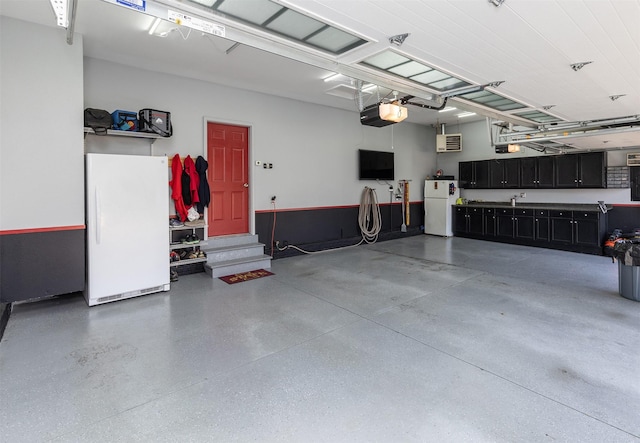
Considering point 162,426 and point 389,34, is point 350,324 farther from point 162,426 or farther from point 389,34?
point 389,34

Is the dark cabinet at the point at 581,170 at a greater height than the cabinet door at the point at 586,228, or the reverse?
the dark cabinet at the point at 581,170

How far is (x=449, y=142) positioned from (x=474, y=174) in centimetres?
112

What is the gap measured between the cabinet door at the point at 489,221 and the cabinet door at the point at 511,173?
806mm

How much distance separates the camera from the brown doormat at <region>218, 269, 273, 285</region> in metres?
4.92

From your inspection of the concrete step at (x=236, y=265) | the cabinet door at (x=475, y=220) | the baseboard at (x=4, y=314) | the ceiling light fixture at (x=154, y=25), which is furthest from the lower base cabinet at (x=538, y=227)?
the baseboard at (x=4, y=314)

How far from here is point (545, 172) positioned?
7.70m

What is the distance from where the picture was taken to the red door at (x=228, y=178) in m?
5.64

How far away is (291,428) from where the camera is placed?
Result: 188cm

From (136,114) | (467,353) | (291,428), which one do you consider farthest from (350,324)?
(136,114)

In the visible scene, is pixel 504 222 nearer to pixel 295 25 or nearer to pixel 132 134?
pixel 295 25

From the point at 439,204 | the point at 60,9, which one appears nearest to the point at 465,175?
the point at 439,204

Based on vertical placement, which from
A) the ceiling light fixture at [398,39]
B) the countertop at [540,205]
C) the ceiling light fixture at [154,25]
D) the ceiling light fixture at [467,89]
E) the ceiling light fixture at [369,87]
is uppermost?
the ceiling light fixture at [369,87]

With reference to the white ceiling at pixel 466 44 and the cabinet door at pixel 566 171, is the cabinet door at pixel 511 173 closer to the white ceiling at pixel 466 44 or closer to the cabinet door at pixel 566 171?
the cabinet door at pixel 566 171

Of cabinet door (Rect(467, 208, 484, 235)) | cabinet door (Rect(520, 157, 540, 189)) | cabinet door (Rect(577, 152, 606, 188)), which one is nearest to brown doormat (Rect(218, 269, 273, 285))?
cabinet door (Rect(467, 208, 484, 235))
